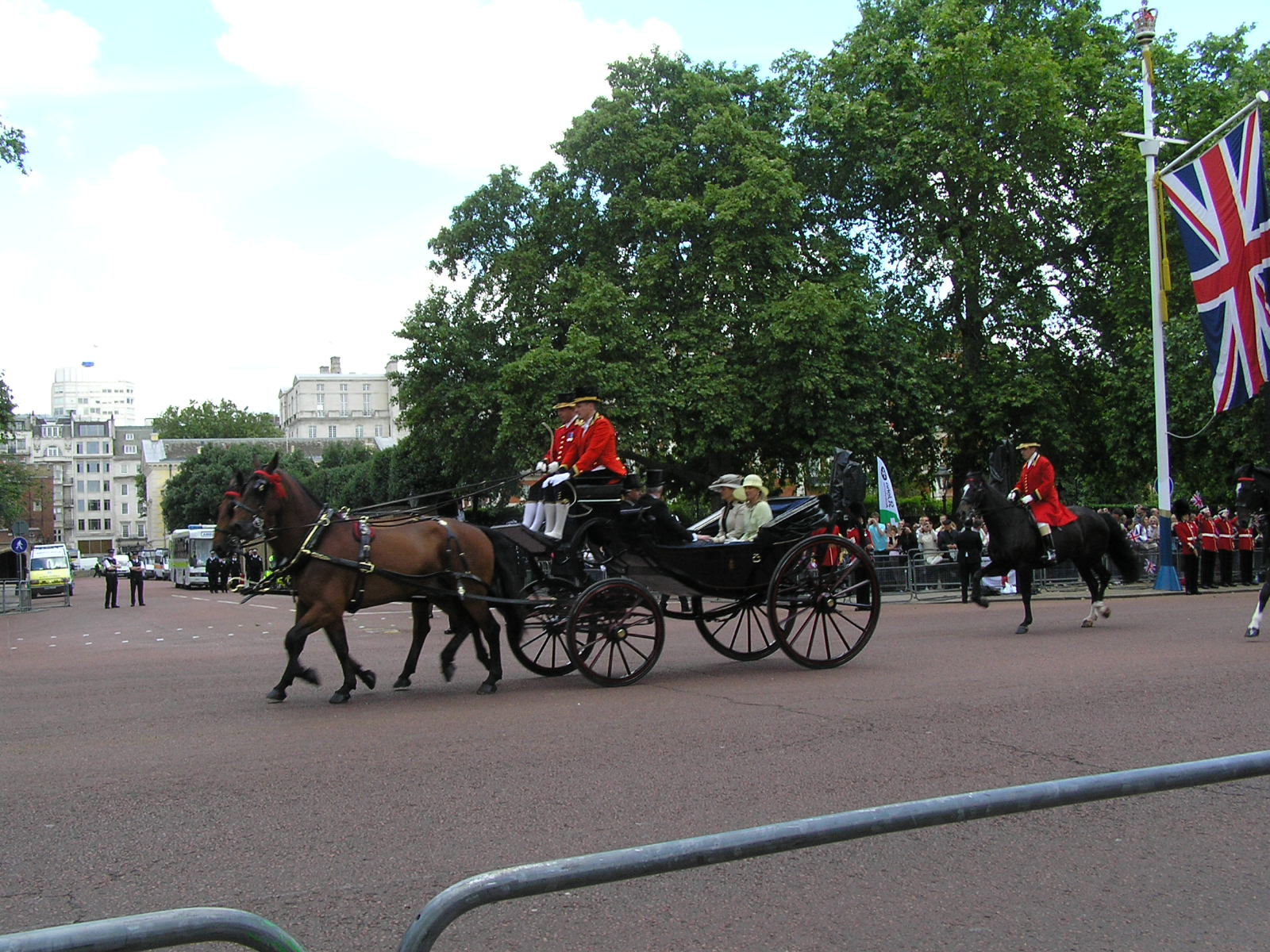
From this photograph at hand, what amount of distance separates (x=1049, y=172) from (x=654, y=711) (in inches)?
1123

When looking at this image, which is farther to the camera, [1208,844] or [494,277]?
[494,277]

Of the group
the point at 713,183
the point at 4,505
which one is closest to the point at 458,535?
the point at 713,183

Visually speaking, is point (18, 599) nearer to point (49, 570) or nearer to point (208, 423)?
point (49, 570)

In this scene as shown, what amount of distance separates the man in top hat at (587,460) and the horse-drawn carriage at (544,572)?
176 mm

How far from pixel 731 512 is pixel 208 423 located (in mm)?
118086

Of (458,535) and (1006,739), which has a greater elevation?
(458,535)

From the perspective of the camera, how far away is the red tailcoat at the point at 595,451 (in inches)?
403

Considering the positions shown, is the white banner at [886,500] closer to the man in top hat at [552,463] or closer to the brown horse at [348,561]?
the man in top hat at [552,463]

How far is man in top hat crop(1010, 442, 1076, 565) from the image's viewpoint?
1475 cm

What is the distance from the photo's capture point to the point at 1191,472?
31828mm

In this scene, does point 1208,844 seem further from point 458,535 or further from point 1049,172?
point 1049,172

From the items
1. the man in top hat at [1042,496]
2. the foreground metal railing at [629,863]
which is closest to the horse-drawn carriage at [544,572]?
the man in top hat at [1042,496]

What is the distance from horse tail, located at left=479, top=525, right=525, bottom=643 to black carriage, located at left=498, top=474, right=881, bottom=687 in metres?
0.10

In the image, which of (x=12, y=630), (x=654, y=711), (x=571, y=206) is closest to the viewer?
(x=654, y=711)
